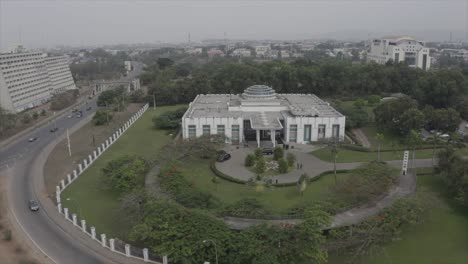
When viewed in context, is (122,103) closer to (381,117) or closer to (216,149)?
(216,149)

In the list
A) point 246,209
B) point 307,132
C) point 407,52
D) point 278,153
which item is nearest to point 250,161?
point 278,153

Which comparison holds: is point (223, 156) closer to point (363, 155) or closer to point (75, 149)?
point (363, 155)

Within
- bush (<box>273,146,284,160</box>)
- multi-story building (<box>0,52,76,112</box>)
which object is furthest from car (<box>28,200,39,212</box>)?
multi-story building (<box>0,52,76,112</box>)

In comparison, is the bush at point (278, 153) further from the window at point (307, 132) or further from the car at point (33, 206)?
the car at point (33, 206)

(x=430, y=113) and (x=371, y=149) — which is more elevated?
(x=430, y=113)

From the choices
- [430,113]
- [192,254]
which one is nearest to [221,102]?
[430,113]
